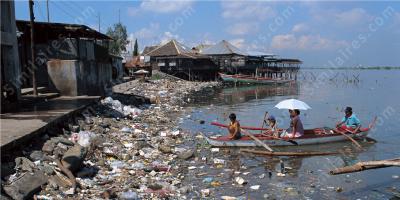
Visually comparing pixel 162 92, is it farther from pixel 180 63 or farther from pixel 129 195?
pixel 129 195

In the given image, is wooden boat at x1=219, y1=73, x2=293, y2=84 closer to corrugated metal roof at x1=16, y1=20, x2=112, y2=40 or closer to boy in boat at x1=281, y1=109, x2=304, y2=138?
corrugated metal roof at x1=16, y1=20, x2=112, y2=40

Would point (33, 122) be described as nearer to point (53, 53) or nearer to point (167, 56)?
point (53, 53)

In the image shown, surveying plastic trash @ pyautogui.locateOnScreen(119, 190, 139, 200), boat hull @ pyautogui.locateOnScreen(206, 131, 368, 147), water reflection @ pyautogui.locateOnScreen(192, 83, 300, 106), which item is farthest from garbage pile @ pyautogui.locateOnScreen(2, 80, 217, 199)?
water reflection @ pyautogui.locateOnScreen(192, 83, 300, 106)

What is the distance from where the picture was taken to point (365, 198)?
8.58 m

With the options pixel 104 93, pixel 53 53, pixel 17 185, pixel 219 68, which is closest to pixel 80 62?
pixel 53 53

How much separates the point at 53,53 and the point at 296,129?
11.3 metres

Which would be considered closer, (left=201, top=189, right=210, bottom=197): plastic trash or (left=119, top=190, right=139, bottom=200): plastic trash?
(left=119, top=190, right=139, bottom=200): plastic trash

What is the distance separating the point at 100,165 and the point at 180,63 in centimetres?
4507

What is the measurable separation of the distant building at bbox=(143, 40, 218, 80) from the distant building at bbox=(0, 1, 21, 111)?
3908cm

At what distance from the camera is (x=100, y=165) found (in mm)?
8781

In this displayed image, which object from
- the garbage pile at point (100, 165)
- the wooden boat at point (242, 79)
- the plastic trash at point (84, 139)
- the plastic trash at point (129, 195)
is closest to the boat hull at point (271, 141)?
the garbage pile at point (100, 165)

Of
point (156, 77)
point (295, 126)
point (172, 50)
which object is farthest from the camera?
point (172, 50)

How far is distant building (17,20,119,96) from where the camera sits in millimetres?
16422

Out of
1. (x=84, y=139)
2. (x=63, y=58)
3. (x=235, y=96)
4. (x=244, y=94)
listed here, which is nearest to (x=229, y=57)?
(x=244, y=94)
